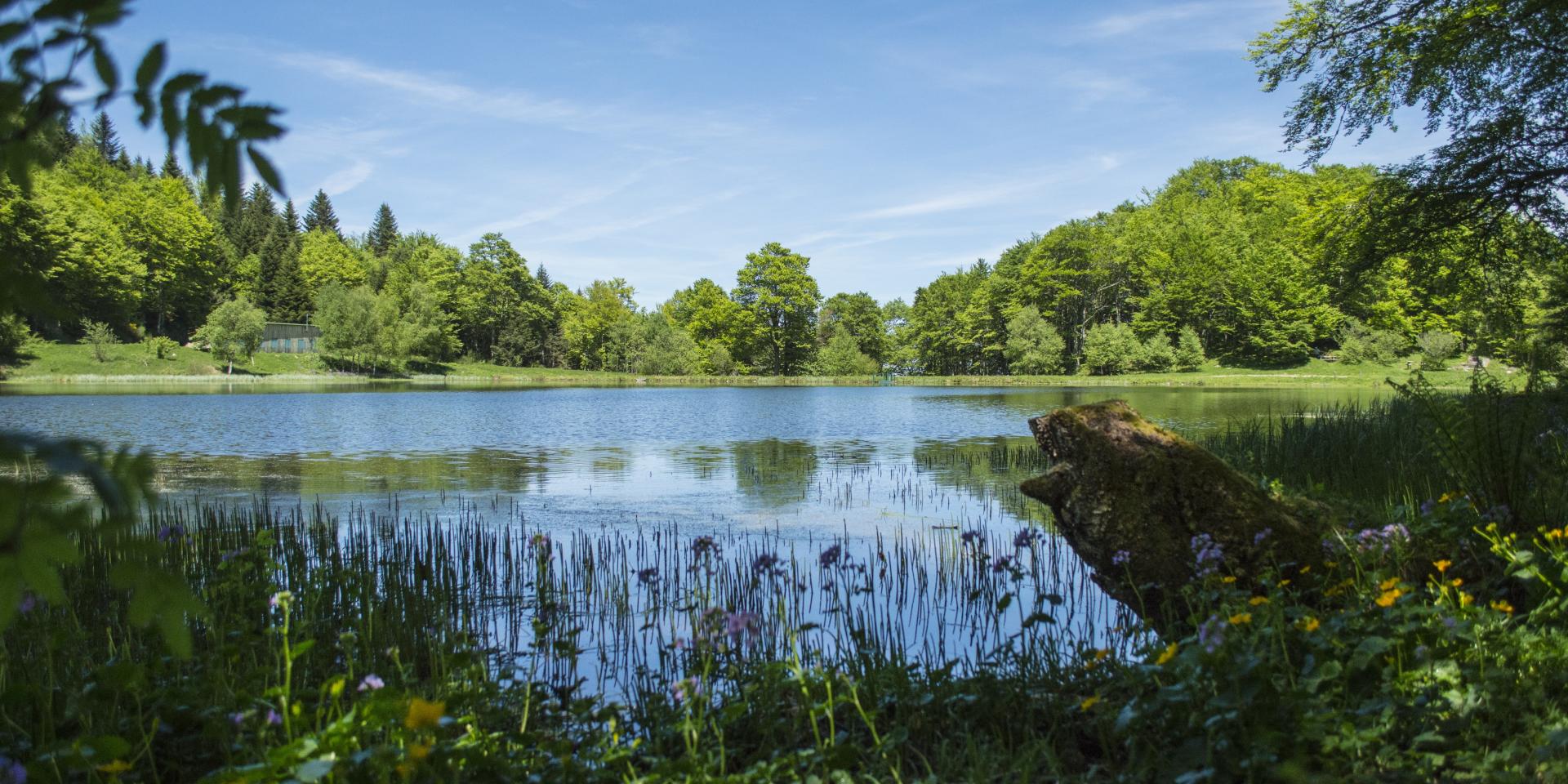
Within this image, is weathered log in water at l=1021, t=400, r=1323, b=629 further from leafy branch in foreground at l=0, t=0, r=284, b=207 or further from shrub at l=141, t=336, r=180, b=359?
shrub at l=141, t=336, r=180, b=359

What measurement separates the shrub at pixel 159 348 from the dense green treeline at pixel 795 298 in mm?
3690

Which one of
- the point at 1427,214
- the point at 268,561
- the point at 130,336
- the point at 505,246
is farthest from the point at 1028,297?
the point at 268,561

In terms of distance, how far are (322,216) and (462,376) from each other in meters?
60.8

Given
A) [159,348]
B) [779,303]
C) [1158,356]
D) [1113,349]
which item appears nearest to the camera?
[159,348]

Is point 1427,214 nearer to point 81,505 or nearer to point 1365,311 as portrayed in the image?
point 81,505

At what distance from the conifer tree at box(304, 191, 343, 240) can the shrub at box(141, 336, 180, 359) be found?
59246mm

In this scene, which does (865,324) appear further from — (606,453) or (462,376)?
(606,453)

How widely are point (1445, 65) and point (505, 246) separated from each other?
270 ft

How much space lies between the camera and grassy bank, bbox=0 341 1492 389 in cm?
5338

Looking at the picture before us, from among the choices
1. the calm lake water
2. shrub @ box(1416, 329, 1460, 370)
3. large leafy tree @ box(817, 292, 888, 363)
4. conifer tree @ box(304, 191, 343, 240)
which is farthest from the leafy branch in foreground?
conifer tree @ box(304, 191, 343, 240)

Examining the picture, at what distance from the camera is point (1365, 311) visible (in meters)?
65.0

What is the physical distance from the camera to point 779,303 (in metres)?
85.8

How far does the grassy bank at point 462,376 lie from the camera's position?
2101 inches

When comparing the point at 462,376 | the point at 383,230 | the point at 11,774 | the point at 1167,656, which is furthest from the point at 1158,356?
the point at 383,230
